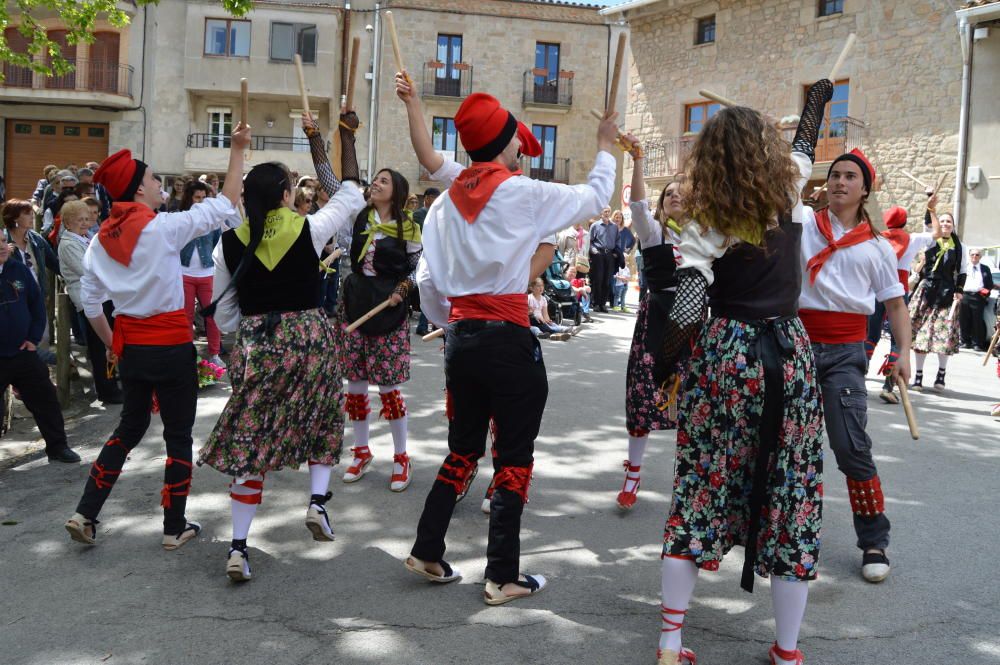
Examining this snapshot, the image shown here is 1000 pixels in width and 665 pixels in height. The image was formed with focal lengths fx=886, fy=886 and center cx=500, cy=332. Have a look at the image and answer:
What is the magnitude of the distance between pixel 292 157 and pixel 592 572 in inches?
1180

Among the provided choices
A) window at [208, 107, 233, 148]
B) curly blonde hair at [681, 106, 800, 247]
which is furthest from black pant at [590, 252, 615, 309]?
window at [208, 107, 233, 148]

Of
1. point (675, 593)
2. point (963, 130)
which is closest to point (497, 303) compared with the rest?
point (675, 593)

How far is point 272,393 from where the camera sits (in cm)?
422

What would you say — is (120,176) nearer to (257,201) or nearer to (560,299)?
(257,201)

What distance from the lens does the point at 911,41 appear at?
71.2ft

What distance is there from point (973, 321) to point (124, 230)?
14535 mm

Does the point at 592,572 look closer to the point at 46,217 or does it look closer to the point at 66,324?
the point at 66,324

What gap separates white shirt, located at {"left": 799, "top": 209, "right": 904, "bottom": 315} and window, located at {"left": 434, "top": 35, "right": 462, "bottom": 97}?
100.0ft

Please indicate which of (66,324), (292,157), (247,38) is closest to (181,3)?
(247,38)

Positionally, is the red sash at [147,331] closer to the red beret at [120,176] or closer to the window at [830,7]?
the red beret at [120,176]

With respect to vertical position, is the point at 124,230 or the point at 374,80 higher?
the point at 374,80

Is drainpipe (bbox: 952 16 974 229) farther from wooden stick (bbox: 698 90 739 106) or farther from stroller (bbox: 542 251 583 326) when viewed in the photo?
wooden stick (bbox: 698 90 739 106)

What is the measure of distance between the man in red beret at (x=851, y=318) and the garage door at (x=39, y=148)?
31.8m

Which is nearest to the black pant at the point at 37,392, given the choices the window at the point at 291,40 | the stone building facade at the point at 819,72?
the stone building facade at the point at 819,72
